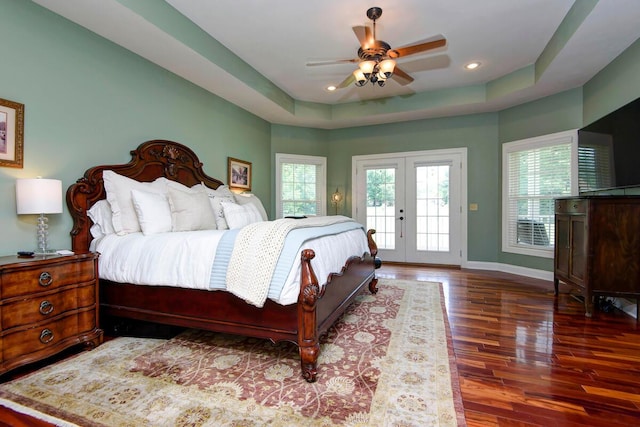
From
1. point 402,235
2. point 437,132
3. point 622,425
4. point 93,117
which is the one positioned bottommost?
point 622,425

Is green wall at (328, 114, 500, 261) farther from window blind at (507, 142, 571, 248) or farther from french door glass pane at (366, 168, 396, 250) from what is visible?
french door glass pane at (366, 168, 396, 250)

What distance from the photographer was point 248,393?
1.75m

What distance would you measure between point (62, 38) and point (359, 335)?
11.4 feet

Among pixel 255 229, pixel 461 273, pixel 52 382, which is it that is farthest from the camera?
pixel 461 273

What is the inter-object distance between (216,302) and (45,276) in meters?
1.10

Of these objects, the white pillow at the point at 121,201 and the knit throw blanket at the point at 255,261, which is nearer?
the knit throw blanket at the point at 255,261

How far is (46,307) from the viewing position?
2.04 metres

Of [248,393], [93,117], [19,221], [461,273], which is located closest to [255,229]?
[248,393]

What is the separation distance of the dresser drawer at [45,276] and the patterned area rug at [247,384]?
53 cm

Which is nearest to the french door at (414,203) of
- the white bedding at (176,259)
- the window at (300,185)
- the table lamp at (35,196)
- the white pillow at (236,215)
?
the window at (300,185)

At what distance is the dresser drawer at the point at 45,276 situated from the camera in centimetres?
188

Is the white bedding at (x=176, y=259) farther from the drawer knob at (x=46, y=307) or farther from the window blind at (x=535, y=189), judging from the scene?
the window blind at (x=535, y=189)

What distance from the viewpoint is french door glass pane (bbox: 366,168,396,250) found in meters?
5.94

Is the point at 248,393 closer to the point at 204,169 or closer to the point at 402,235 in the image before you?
the point at 204,169
